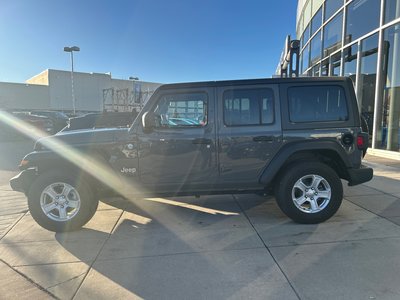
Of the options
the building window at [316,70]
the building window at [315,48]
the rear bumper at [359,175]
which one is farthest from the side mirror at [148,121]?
the building window at [316,70]

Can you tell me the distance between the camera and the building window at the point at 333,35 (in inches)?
504

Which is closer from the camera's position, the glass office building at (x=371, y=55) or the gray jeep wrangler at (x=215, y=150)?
the gray jeep wrangler at (x=215, y=150)

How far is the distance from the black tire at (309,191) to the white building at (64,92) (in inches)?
1945

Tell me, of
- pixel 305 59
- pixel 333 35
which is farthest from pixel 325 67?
pixel 305 59

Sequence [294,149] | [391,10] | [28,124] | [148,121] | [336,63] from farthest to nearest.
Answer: [28,124], [336,63], [391,10], [294,149], [148,121]

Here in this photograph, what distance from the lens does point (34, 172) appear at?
466 cm

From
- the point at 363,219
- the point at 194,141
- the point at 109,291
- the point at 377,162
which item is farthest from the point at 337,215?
the point at 377,162

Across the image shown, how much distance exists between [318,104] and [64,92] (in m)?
63.6

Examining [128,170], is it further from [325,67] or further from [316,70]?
[316,70]

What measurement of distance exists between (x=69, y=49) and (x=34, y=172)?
29425mm

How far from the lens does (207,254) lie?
3.75 meters

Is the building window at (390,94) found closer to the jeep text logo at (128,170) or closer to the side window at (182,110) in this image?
the side window at (182,110)

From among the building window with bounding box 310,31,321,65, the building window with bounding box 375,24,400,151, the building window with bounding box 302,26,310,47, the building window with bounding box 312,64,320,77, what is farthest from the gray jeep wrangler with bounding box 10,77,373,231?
the building window with bounding box 302,26,310,47

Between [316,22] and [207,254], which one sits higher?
[316,22]
